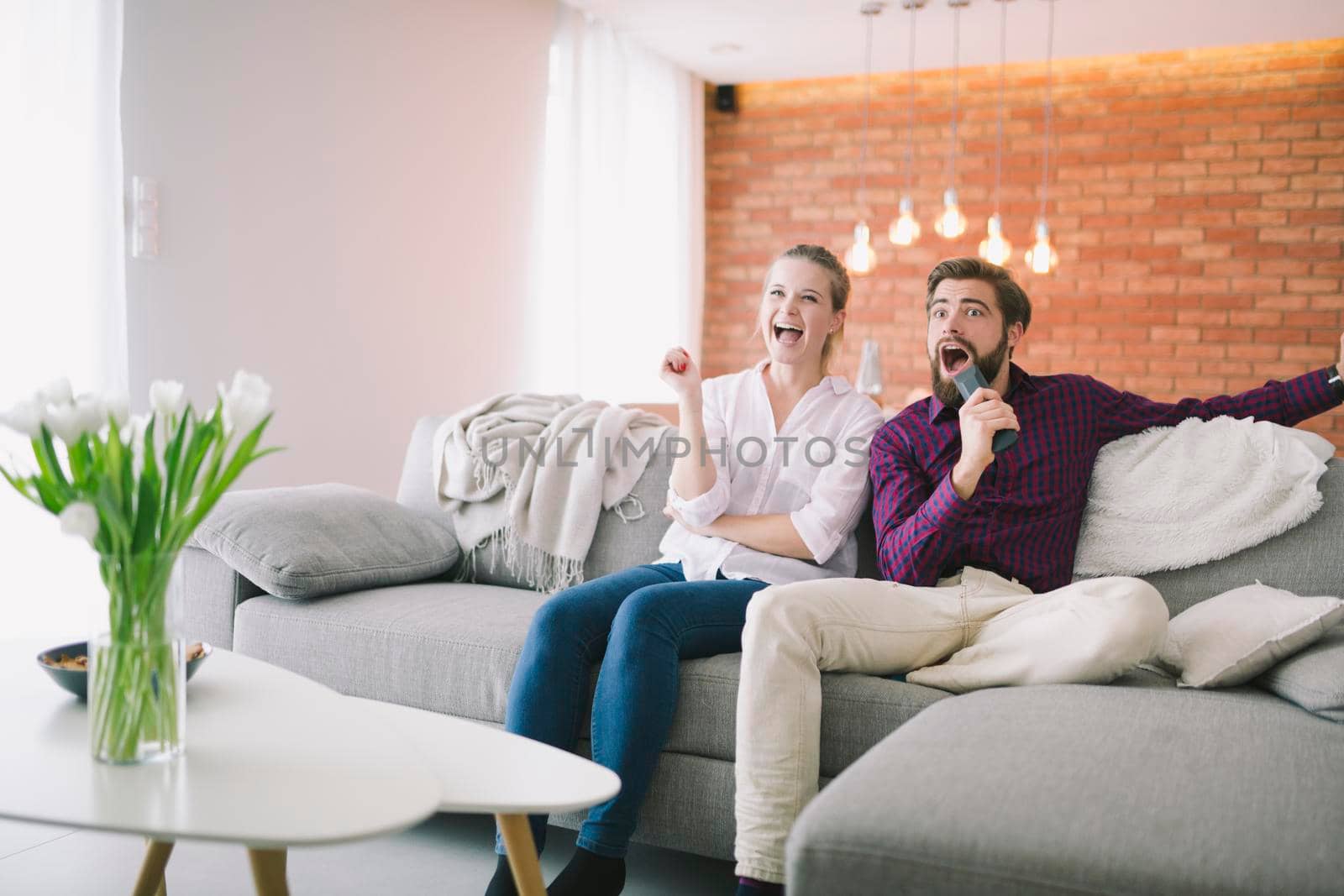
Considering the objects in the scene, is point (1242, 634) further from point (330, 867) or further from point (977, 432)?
point (330, 867)

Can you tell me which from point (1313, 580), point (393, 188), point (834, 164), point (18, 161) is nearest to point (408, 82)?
point (393, 188)

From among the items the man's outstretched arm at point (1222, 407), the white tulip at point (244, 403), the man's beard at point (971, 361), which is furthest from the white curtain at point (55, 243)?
the man's outstretched arm at point (1222, 407)

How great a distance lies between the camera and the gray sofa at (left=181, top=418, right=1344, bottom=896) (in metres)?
1.14

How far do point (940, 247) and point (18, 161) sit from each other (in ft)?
14.7

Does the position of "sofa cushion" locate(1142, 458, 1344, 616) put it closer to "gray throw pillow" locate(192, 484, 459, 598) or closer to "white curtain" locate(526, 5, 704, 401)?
"gray throw pillow" locate(192, 484, 459, 598)

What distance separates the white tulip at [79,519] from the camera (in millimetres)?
1102

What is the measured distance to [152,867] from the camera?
1563 mm

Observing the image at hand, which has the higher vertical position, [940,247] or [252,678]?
[940,247]

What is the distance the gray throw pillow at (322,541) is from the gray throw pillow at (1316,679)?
67.6 inches

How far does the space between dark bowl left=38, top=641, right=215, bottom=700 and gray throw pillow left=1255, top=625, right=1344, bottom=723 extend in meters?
1.53

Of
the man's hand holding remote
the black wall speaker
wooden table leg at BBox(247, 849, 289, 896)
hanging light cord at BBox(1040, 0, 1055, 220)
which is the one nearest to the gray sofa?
the man's hand holding remote

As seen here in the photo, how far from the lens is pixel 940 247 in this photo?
6184 millimetres

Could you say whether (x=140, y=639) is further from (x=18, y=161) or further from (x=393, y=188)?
(x=393, y=188)

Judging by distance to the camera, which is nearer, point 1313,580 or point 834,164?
point 1313,580
